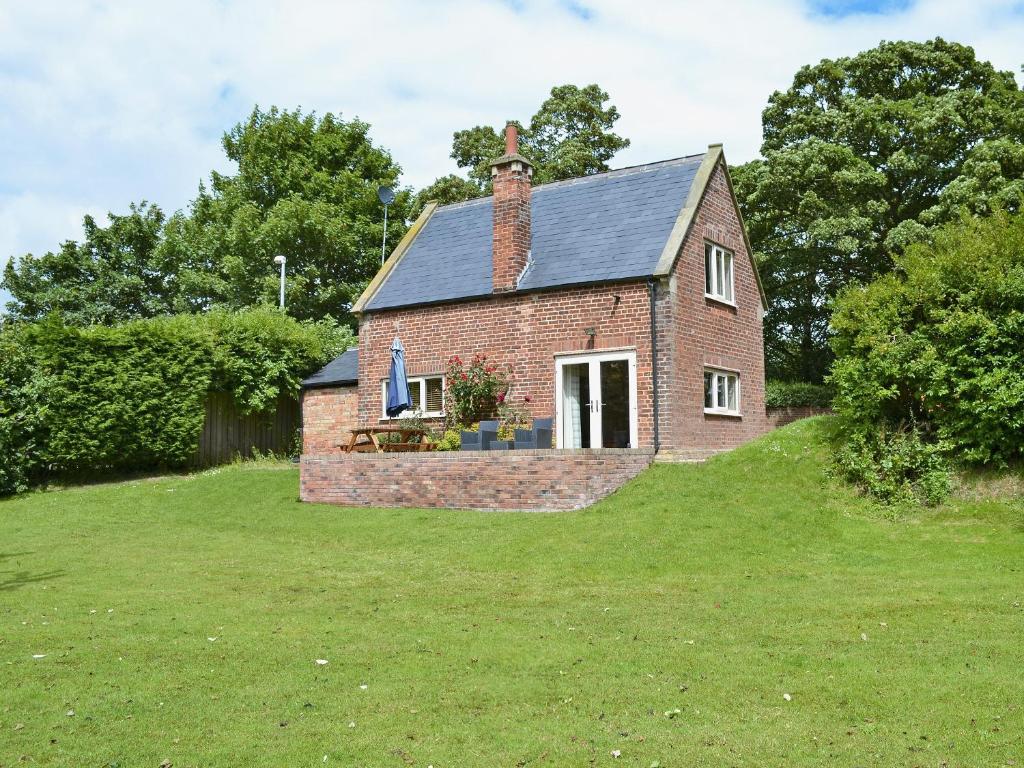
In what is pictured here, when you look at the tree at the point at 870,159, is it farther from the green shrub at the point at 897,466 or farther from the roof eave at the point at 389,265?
the green shrub at the point at 897,466

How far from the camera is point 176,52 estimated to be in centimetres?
1262

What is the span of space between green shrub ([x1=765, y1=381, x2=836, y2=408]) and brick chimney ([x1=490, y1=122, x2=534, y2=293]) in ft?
37.2

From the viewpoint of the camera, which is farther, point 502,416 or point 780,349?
point 780,349

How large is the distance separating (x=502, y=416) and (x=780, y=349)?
19.0m

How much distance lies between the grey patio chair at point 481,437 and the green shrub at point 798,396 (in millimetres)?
13356

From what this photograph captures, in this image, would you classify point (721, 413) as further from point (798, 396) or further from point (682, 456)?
point (798, 396)

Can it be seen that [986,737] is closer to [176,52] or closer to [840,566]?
[840,566]

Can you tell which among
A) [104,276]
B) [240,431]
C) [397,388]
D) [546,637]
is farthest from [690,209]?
[104,276]

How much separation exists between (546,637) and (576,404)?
12.3m

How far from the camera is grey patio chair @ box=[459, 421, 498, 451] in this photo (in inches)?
707

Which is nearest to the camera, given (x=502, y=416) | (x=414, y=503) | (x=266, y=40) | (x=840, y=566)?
(x=840, y=566)

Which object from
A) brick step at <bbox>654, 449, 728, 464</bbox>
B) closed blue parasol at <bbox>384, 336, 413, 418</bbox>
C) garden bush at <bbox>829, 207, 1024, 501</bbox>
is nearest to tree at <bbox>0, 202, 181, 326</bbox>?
closed blue parasol at <bbox>384, 336, 413, 418</bbox>

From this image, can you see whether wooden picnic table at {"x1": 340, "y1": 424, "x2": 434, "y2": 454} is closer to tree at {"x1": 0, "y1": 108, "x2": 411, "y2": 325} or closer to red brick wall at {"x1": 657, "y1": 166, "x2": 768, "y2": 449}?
red brick wall at {"x1": 657, "y1": 166, "x2": 768, "y2": 449}

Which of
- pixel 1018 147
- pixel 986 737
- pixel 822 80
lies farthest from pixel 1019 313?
pixel 822 80
